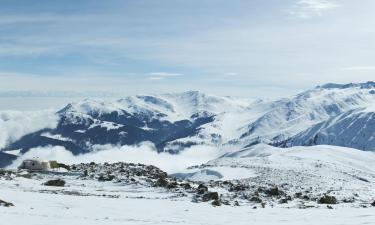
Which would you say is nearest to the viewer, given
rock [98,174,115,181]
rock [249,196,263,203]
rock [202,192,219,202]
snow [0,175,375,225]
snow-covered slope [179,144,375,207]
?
snow [0,175,375,225]

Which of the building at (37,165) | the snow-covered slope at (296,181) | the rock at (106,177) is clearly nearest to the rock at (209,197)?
the snow-covered slope at (296,181)

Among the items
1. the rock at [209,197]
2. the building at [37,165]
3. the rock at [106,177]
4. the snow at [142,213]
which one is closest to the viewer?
the snow at [142,213]

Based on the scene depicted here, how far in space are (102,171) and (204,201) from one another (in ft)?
92.2

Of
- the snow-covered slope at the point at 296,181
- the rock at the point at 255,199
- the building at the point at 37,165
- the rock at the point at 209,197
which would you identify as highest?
the building at the point at 37,165

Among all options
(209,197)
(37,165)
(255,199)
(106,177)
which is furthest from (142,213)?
(37,165)

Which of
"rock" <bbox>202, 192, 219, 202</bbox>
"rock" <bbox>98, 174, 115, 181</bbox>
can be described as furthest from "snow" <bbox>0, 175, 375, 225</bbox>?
"rock" <bbox>98, 174, 115, 181</bbox>

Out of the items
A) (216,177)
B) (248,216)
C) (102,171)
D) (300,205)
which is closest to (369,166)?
(216,177)

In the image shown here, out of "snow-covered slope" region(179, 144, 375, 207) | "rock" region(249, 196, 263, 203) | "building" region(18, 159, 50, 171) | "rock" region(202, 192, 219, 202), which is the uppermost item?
"building" region(18, 159, 50, 171)

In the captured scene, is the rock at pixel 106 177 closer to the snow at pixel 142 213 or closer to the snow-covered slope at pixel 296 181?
the snow-covered slope at pixel 296 181

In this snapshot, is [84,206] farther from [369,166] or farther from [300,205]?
[369,166]

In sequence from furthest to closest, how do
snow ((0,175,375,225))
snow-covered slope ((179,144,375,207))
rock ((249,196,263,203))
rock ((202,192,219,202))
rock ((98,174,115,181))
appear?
rock ((98,174,115,181)) < snow-covered slope ((179,144,375,207)) < rock ((249,196,263,203)) < rock ((202,192,219,202)) < snow ((0,175,375,225))

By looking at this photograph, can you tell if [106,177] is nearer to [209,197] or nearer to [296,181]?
[209,197]

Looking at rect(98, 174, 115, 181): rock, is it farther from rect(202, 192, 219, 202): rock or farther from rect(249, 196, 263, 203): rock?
rect(249, 196, 263, 203): rock

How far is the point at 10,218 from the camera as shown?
30.7 meters
